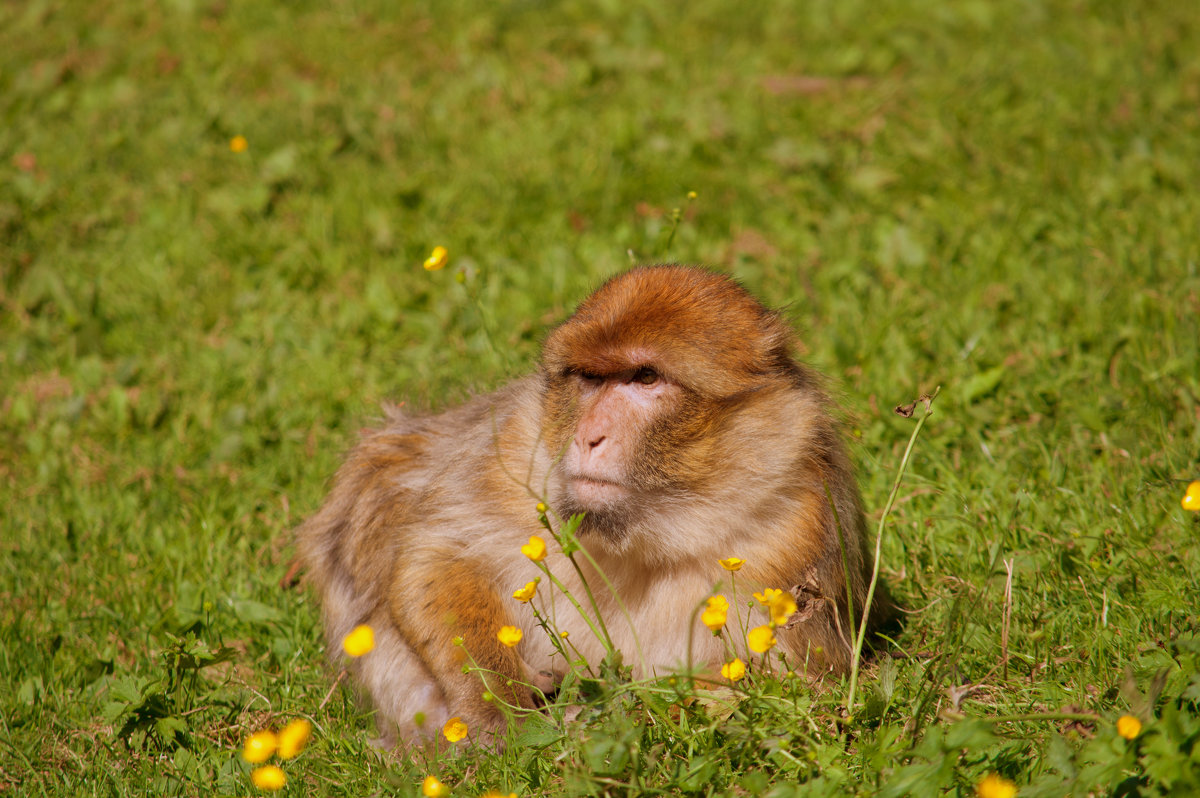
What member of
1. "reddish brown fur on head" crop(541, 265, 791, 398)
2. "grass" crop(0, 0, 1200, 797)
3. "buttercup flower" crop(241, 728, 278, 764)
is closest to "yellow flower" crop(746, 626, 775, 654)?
"grass" crop(0, 0, 1200, 797)

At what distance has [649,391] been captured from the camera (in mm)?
2766

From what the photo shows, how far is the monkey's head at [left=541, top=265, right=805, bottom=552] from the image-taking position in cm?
270

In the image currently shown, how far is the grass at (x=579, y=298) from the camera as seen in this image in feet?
8.91

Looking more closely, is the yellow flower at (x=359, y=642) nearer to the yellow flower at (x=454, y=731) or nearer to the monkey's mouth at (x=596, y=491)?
the yellow flower at (x=454, y=731)

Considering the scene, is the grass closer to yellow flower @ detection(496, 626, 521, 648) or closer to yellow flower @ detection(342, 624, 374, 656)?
yellow flower @ detection(496, 626, 521, 648)

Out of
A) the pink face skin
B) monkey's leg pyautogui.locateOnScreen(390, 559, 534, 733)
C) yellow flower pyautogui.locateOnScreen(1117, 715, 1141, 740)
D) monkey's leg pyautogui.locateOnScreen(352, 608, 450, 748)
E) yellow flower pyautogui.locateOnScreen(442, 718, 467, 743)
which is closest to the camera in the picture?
yellow flower pyautogui.locateOnScreen(1117, 715, 1141, 740)

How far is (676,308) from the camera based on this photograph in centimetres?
278

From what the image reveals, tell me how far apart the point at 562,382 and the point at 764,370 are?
554 mm

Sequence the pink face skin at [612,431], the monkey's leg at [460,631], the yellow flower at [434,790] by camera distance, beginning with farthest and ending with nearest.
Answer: the monkey's leg at [460,631] < the pink face skin at [612,431] < the yellow flower at [434,790]

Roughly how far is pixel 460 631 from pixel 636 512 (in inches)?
25.1

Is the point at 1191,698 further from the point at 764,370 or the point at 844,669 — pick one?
the point at 764,370

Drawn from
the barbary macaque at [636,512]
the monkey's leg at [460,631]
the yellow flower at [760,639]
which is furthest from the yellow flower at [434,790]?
the yellow flower at [760,639]

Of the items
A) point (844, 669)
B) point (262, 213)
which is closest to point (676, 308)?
point (844, 669)

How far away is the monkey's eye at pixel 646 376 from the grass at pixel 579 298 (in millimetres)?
784
